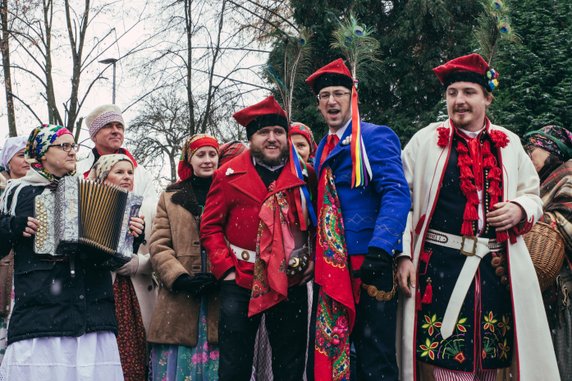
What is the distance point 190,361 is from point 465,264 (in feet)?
7.20

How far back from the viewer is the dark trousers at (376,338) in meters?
4.11

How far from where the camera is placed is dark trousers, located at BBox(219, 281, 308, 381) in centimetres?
456

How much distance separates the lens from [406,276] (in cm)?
430

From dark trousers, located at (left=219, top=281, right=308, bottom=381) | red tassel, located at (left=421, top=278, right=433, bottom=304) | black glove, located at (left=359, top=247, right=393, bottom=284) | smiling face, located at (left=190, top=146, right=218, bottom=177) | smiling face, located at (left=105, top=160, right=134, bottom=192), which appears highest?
smiling face, located at (left=190, top=146, right=218, bottom=177)

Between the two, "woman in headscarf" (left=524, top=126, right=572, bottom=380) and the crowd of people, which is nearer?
the crowd of people

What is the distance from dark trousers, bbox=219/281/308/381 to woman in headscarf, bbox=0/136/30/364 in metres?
1.91

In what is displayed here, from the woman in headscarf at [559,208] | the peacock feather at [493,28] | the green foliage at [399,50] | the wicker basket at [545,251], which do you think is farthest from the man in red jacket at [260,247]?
the green foliage at [399,50]

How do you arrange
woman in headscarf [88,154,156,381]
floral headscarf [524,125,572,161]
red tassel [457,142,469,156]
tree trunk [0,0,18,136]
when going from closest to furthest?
red tassel [457,142,469,156], woman in headscarf [88,154,156,381], floral headscarf [524,125,572,161], tree trunk [0,0,18,136]

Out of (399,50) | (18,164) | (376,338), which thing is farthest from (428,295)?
(399,50)

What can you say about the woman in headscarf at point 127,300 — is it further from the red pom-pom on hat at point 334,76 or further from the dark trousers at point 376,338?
the dark trousers at point 376,338

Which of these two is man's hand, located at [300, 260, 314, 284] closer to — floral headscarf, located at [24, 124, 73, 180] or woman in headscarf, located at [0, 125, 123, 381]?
woman in headscarf, located at [0, 125, 123, 381]

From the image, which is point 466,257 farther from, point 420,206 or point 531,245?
point 531,245

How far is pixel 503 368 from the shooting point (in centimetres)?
432

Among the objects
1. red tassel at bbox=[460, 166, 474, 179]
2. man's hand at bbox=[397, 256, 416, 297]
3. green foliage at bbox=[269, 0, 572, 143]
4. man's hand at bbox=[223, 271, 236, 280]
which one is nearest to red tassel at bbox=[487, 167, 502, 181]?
red tassel at bbox=[460, 166, 474, 179]
